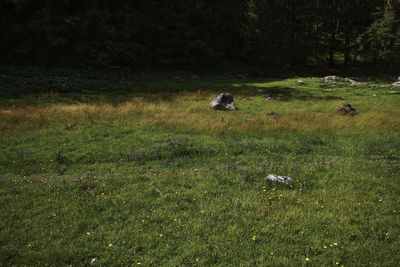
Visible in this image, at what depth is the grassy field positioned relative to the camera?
426cm

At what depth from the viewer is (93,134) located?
1121 cm

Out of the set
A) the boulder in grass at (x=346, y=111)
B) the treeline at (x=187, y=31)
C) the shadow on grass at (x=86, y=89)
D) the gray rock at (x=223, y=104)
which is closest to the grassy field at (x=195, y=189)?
the boulder in grass at (x=346, y=111)

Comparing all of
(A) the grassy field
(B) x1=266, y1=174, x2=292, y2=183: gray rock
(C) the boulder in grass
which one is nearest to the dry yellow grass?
(A) the grassy field

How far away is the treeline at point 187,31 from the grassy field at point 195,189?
2015cm

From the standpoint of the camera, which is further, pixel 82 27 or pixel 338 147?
pixel 82 27

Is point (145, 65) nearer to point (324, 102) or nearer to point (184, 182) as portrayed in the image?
point (324, 102)

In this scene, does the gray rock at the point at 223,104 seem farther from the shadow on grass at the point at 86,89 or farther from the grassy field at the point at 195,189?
the shadow on grass at the point at 86,89

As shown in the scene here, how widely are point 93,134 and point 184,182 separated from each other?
6.90 meters

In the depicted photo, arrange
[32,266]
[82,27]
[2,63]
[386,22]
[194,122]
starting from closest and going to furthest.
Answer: [32,266]
[194,122]
[2,63]
[82,27]
[386,22]

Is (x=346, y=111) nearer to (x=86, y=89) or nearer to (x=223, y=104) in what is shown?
(x=223, y=104)

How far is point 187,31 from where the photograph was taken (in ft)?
132

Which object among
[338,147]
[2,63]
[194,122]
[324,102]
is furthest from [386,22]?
[2,63]

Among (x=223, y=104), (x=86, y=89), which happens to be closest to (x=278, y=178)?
(x=223, y=104)

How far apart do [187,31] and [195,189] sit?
130 feet
